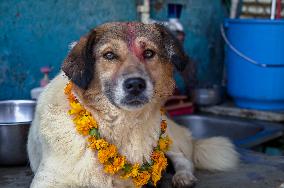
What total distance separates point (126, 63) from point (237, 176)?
1.27 metres

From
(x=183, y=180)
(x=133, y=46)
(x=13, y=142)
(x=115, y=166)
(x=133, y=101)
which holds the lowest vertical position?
(x=183, y=180)

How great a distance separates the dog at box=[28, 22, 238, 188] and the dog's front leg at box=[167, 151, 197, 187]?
13.8 inches

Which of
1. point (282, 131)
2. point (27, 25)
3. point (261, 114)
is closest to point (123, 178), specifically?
point (27, 25)

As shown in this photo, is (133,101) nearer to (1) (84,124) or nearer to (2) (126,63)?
(2) (126,63)

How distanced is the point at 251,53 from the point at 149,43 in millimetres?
2634

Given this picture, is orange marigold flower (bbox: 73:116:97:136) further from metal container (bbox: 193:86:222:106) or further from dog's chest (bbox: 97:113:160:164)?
metal container (bbox: 193:86:222:106)

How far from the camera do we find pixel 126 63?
260 cm

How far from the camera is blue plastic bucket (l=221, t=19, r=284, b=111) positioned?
4969 millimetres

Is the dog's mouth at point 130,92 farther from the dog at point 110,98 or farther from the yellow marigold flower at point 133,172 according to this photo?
the yellow marigold flower at point 133,172

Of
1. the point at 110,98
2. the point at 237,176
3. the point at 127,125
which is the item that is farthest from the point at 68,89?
the point at 237,176

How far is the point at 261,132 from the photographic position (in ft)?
14.6

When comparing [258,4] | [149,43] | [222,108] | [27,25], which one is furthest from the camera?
[258,4]

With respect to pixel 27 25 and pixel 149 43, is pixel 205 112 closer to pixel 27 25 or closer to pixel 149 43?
pixel 27 25

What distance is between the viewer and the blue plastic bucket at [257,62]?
4969 millimetres
